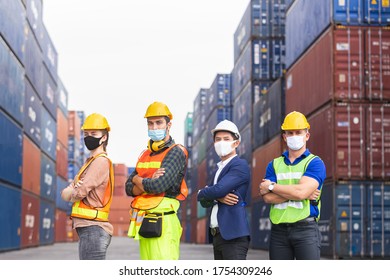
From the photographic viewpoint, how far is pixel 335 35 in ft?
60.4

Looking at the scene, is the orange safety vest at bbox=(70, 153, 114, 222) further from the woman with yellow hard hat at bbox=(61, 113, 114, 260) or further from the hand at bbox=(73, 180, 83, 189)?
the hand at bbox=(73, 180, 83, 189)

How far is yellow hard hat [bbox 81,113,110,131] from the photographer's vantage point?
217 inches

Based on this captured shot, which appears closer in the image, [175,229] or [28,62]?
[175,229]

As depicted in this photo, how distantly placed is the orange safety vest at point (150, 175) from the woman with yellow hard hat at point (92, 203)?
256mm

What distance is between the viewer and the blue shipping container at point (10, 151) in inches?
898

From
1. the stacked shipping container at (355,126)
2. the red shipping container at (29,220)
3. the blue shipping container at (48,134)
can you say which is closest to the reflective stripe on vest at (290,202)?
the stacked shipping container at (355,126)

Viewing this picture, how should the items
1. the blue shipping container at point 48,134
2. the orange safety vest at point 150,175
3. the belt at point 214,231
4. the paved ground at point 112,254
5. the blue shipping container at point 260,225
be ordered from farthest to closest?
1. the blue shipping container at point 48,134
2. the blue shipping container at point 260,225
3. the paved ground at point 112,254
4. the belt at point 214,231
5. the orange safety vest at point 150,175

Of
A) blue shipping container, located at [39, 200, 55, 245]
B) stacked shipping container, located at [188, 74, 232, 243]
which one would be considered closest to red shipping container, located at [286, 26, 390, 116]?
blue shipping container, located at [39, 200, 55, 245]

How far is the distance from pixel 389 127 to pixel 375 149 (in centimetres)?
74

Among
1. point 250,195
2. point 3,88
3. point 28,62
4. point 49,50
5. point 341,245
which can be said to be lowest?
point 341,245

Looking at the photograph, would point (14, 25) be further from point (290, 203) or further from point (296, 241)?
point (296, 241)

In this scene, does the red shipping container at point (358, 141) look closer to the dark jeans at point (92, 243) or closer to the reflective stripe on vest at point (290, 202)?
the reflective stripe on vest at point (290, 202)
